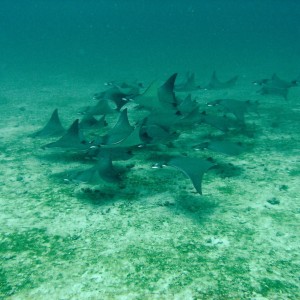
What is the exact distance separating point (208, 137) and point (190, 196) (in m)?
3.19

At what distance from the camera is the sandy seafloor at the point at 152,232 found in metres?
3.02

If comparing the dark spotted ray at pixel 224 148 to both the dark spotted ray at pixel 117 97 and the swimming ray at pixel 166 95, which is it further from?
the dark spotted ray at pixel 117 97

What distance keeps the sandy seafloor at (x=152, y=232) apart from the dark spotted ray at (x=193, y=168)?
62cm

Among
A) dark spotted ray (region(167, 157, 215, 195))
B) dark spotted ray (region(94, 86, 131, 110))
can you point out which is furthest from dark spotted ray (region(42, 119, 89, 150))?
dark spotted ray (region(167, 157, 215, 195))

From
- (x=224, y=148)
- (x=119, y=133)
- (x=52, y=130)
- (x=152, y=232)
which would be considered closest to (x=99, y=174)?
(x=152, y=232)

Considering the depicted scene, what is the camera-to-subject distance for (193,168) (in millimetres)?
4195

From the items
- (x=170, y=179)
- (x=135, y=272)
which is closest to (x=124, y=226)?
(x=135, y=272)

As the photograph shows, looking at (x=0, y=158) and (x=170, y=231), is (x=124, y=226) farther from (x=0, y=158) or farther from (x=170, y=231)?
(x=0, y=158)

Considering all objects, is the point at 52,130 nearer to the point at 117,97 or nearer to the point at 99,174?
the point at 117,97

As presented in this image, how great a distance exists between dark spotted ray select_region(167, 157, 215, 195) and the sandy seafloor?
0.62 meters

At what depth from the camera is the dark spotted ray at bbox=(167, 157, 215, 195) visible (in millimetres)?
3986

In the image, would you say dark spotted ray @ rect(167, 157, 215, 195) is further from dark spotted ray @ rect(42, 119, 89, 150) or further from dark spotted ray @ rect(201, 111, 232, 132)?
dark spotted ray @ rect(201, 111, 232, 132)

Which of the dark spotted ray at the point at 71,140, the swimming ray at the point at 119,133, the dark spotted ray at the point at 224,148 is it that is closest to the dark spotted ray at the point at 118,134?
the swimming ray at the point at 119,133

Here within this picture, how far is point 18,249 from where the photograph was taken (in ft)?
11.8
